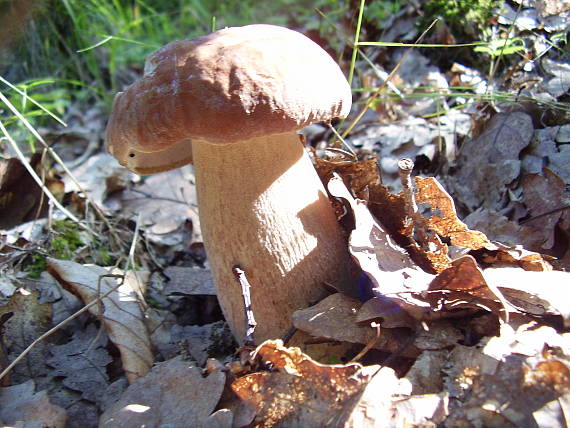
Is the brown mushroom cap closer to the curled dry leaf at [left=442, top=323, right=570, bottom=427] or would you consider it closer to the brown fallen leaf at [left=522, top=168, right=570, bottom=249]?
the curled dry leaf at [left=442, top=323, right=570, bottom=427]

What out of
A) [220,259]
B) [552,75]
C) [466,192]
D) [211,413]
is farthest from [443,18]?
[211,413]

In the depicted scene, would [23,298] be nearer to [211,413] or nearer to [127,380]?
[127,380]

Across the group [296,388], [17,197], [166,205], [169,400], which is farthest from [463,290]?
[17,197]

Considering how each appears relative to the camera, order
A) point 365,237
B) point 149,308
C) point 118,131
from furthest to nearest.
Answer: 1. point 149,308
2. point 365,237
3. point 118,131

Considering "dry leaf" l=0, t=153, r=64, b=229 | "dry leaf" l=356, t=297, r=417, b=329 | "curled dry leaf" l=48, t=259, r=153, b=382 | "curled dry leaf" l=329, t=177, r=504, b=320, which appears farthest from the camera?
"dry leaf" l=0, t=153, r=64, b=229

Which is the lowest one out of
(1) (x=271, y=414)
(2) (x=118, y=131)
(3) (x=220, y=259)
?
(1) (x=271, y=414)

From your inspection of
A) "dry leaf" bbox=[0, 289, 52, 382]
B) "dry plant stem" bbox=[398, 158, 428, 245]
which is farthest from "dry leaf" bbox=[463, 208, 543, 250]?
"dry leaf" bbox=[0, 289, 52, 382]

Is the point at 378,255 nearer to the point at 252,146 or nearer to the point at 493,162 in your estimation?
the point at 252,146
